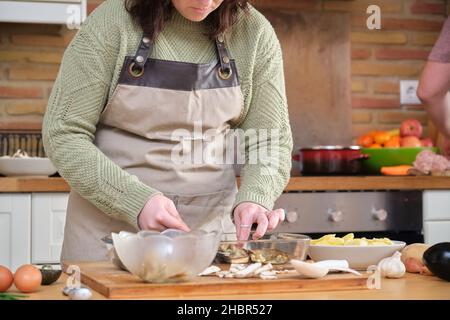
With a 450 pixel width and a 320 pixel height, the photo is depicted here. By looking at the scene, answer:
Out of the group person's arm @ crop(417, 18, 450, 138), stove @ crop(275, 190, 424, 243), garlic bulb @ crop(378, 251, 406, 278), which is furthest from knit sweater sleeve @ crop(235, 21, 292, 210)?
stove @ crop(275, 190, 424, 243)

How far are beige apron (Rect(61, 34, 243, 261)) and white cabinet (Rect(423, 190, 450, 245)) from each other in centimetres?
130

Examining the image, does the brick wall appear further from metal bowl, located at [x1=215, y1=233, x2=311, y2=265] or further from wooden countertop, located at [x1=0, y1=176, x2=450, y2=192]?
metal bowl, located at [x1=215, y1=233, x2=311, y2=265]

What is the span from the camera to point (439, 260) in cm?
135

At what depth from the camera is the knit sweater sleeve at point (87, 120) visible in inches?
63.2

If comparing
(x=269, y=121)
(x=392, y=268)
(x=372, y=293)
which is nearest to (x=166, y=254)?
(x=372, y=293)

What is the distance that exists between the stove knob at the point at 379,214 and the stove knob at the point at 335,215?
120 millimetres

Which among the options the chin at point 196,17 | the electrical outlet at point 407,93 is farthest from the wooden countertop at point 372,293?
the electrical outlet at point 407,93

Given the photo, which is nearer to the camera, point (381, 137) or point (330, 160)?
point (330, 160)

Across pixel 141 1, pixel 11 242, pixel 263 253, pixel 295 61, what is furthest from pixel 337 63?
pixel 263 253

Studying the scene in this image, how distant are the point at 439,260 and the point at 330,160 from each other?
169 cm

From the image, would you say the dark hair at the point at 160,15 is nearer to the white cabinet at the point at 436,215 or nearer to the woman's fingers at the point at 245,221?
the woman's fingers at the point at 245,221

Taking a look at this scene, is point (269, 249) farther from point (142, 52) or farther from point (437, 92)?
point (437, 92)

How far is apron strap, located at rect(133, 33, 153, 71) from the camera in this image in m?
1.72
